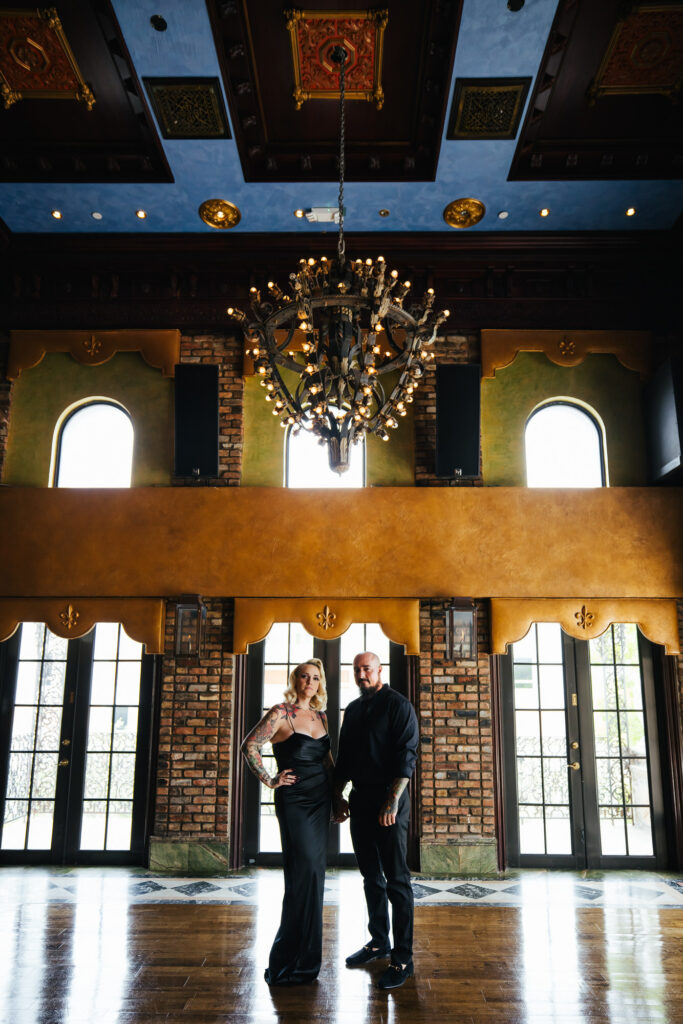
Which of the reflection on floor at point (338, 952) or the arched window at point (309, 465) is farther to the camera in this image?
the arched window at point (309, 465)

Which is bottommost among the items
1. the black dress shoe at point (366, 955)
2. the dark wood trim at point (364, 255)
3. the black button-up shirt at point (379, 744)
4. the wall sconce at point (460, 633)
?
the black dress shoe at point (366, 955)

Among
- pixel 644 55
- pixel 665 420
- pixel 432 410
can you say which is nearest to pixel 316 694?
pixel 432 410

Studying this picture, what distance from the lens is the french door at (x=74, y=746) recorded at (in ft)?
22.3

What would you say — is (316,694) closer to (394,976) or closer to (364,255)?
(394,976)

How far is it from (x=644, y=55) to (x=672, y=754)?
19.7ft

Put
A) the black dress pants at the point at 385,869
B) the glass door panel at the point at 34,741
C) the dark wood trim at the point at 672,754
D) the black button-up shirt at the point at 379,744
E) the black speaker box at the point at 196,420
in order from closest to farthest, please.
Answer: the black dress pants at the point at 385,869, the black button-up shirt at the point at 379,744, the dark wood trim at the point at 672,754, the glass door panel at the point at 34,741, the black speaker box at the point at 196,420

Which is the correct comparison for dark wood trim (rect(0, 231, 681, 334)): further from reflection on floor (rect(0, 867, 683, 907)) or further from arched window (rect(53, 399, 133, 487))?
reflection on floor (rect(0, 867, 683, 907))

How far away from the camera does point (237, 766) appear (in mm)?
6645

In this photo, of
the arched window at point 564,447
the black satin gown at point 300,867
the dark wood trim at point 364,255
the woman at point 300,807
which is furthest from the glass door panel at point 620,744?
the black satin gown at point 300,867

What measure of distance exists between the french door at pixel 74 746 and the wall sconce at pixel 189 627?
73 centimetres

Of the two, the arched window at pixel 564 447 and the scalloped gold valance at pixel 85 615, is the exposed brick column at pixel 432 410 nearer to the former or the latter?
the arched window at pixel 564 447

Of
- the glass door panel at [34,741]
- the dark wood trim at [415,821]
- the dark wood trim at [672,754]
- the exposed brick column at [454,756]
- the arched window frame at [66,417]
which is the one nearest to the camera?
the exposed brick column at [454,756]

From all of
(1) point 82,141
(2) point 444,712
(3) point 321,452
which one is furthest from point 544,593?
(1) point 82,141

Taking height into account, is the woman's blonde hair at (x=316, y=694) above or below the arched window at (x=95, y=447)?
below
